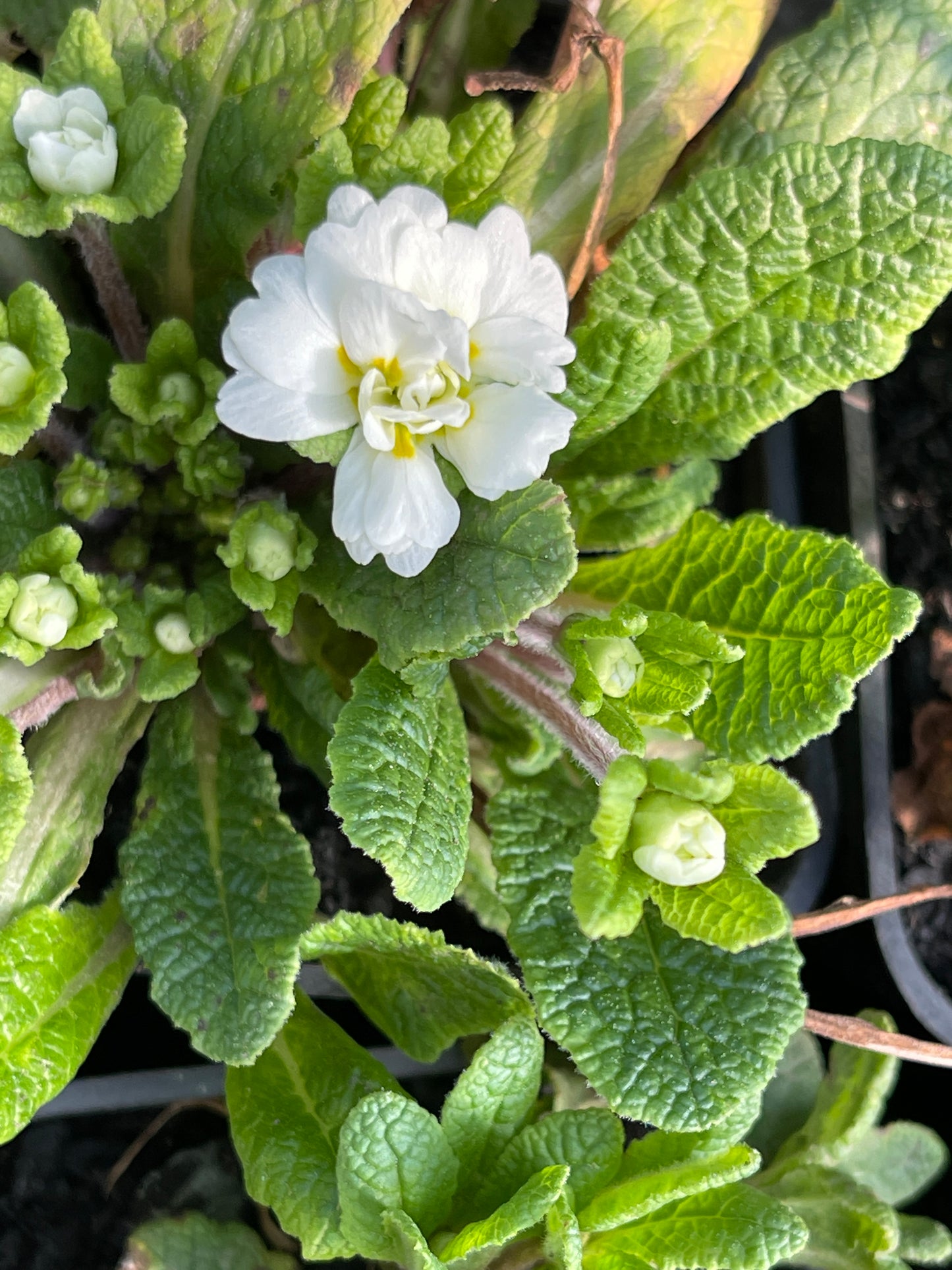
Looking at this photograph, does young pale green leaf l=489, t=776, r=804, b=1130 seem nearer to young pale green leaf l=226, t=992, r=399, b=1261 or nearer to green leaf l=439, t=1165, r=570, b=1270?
green leaf l=439, t=1165, r=570, b=1270

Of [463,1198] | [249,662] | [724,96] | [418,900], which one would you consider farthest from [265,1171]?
[724,96]

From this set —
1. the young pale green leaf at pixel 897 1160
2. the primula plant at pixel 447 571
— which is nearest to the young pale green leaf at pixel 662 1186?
the primula plant at pixel 447 571

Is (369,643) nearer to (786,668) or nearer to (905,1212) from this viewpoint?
(786,668)

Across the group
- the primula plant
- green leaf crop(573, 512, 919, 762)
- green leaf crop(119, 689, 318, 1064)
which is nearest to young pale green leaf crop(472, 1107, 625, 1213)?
the primula plant

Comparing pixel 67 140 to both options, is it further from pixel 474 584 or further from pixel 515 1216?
pixel 515 1216

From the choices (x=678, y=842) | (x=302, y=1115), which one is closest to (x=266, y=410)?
(x=678, y=842)

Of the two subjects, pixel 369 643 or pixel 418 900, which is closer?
pixel 418 900

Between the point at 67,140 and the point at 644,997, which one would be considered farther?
the point at 644,997
